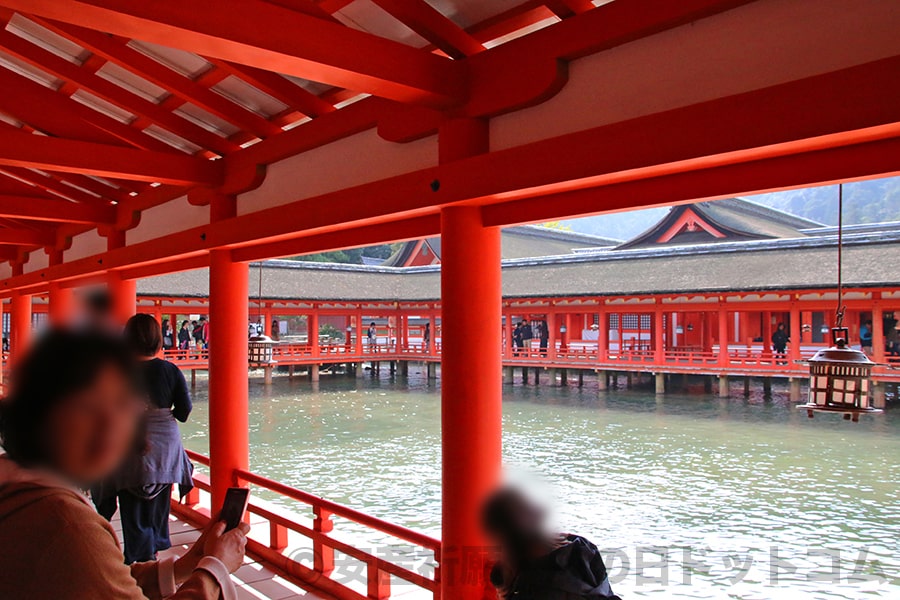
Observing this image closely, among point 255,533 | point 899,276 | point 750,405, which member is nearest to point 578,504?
point 255,533

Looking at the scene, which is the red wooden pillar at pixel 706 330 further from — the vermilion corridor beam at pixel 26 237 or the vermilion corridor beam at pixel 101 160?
the vermilion corridor beam at pixel 101 160

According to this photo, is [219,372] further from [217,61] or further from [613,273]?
[613,273]

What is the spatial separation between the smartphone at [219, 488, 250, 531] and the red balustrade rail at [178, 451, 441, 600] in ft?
5.78

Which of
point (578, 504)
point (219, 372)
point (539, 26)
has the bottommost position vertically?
point (578, 504)

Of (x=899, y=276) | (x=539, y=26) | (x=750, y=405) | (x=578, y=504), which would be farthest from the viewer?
(x=750, y=405)

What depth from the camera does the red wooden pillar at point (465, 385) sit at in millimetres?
3215

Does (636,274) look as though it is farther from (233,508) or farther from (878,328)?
(233,508)

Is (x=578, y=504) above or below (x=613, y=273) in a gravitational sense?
below

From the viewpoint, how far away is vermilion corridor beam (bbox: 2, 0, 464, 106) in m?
2.15

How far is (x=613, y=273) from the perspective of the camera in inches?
817

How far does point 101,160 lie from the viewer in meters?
4.15

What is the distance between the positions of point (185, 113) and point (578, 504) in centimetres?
658

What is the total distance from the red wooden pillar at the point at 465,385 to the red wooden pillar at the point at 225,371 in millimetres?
2379

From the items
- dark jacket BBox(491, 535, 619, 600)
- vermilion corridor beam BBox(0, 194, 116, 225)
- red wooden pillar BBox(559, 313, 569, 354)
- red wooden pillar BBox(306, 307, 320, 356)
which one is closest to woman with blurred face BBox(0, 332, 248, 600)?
dark jacket BBox(491, 535, 619, 600)
